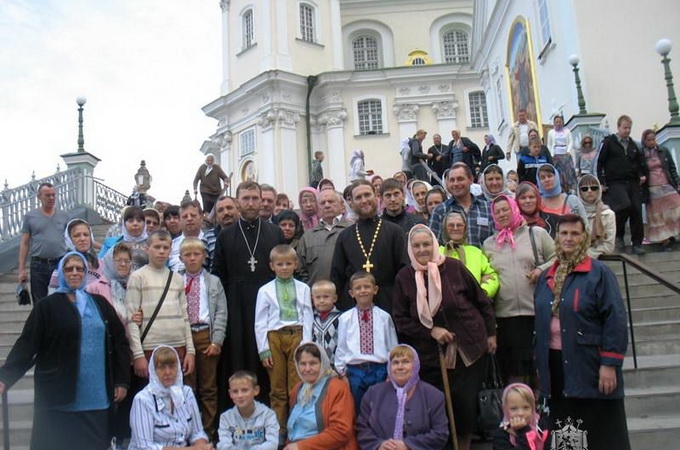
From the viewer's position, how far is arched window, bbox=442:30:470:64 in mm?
36062

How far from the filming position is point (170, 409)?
4801 millimetres

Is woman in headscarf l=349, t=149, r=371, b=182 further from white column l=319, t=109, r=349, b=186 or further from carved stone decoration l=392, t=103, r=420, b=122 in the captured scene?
carved stone decoration l=392, t=103, r=420, b=122

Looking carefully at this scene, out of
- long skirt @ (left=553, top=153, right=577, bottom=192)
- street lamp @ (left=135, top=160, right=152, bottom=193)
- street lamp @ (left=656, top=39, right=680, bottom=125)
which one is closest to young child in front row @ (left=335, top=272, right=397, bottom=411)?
long skirt @ (left=553, top=153, right=577, bottom=192)

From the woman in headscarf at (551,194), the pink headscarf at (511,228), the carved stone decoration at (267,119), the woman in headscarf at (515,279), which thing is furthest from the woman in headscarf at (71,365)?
the carved stone decoration at (267,119)

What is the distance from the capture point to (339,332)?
5.13 m

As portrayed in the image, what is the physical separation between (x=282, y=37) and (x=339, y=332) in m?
27.6

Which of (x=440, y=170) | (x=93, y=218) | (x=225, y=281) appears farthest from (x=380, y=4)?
(x=225, y=281)

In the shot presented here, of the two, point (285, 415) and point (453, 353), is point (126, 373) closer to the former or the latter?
point (285, 415)

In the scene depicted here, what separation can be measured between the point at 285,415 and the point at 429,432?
129cm

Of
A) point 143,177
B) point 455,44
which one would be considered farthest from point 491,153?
point 455,44

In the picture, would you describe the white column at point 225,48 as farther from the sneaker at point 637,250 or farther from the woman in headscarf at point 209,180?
the sneaker at point 637,250

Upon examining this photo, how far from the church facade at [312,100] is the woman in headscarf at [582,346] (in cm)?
2540

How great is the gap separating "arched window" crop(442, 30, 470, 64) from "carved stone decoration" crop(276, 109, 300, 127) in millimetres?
10903

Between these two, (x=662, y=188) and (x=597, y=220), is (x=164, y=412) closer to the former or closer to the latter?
(x=597, y=220)
